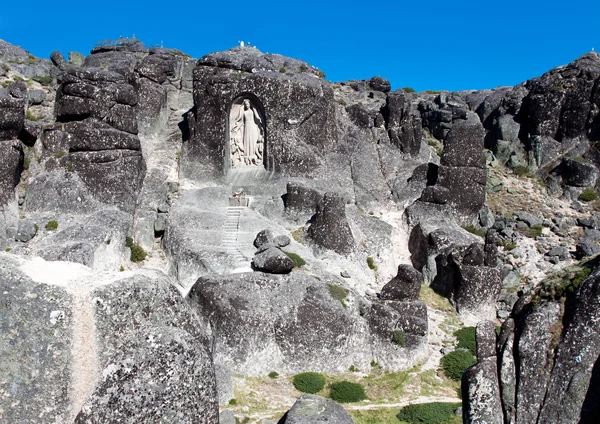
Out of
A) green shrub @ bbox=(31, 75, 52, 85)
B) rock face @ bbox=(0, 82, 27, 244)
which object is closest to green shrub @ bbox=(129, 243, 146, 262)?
rock face @ bbox=(0, 82, 27, 244)

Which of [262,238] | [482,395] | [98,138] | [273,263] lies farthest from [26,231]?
[482,395]

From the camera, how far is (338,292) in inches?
875

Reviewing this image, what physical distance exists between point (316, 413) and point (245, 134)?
23.4m

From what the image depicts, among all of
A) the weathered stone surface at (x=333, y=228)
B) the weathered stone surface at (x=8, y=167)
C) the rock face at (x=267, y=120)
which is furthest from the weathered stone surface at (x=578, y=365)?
the rock face at (x=267, y=120)

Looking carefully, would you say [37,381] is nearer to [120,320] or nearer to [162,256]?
[120,320]

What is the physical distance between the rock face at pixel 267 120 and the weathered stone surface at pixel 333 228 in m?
5.62

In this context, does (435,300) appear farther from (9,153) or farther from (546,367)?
(546,367)

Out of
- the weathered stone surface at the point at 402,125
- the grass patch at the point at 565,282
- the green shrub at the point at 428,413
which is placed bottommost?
the green shrub at the point at 428,413

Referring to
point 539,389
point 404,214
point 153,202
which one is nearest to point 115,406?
point 539,389

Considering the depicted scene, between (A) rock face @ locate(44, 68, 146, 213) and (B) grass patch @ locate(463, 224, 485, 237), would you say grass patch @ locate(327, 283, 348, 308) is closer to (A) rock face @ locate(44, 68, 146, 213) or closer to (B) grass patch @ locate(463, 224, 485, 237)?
(A) rock face @ locate(44, 68, 146, 213)

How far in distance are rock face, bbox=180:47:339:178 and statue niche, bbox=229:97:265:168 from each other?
29cm

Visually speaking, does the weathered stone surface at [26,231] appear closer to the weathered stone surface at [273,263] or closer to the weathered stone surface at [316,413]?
the weathered stone surface at [273,263]

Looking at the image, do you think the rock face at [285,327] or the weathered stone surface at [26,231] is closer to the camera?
the rock face at [285,327]

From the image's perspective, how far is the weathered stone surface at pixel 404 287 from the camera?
2294cm
